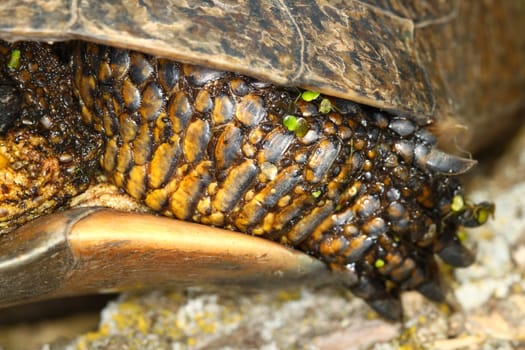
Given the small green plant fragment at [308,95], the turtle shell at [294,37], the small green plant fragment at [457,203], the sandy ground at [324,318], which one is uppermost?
the turtle shell at [294,37]

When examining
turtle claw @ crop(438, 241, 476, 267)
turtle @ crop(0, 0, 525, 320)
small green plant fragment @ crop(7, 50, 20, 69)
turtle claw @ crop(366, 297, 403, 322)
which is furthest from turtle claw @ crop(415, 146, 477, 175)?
small green plant fragment @ crop(7, 50, 20, 69)

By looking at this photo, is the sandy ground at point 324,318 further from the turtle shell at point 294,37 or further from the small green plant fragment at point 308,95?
the small green plant fragment at point 308,95

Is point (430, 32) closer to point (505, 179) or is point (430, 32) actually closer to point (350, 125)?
point (350, 125)

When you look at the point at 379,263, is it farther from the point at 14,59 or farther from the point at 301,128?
the point at 14,59

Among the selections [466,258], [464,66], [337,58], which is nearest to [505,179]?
[464,66]

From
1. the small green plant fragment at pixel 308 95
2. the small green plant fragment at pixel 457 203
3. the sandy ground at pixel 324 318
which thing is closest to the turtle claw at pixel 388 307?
the sandy ground at pixel 324 318

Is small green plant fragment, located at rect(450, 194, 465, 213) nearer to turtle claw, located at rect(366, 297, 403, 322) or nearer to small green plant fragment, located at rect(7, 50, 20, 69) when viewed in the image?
turtle claw, located at rect(366, 297, 403, 322)

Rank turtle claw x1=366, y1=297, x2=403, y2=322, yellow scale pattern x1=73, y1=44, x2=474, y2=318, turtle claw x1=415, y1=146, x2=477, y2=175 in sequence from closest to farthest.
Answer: yellow scale pattern x1=73, y1=44, x2=474, y2=318
turtle claw x1=415, y1=146, x2=477, y2=175
turtle claw x1=366, y1=297, x2=403, y2=322
